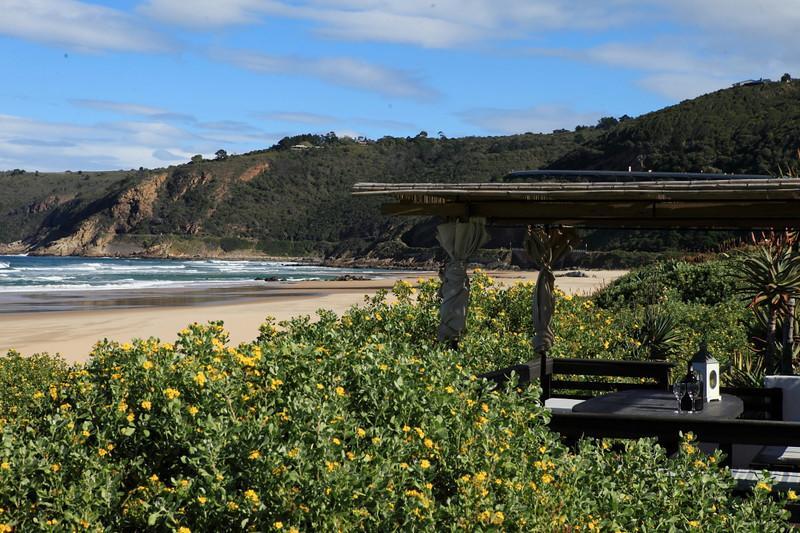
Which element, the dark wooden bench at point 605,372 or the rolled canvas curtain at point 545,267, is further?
the dark wooden bench at point 605,372

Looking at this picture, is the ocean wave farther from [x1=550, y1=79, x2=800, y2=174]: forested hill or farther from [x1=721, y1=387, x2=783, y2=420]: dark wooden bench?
[x1=721, y1=387, x2=783, y2=420]: dark wooden bench

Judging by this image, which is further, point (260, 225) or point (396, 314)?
point (260, 225)

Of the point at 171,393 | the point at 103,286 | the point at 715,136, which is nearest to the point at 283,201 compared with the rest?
the point at 715,136

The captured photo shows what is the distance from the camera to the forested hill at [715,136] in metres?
59.2

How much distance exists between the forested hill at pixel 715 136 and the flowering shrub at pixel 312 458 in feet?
173

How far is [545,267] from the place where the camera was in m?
8.43

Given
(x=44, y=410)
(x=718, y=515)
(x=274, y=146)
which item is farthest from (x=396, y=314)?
(x=274, y=146)

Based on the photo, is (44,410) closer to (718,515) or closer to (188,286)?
(718,515)

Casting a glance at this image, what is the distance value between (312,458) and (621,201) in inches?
158

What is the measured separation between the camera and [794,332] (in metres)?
11.4

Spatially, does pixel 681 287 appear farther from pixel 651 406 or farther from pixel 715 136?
pixel 715 136

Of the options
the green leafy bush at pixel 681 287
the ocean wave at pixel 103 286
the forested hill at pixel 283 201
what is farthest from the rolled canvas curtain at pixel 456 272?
the forested hill at pixel 283 201

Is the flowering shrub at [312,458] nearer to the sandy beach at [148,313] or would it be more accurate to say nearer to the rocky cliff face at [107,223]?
the sandy beach at [148,313]

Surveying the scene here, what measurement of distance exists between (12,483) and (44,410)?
1.02 metres
